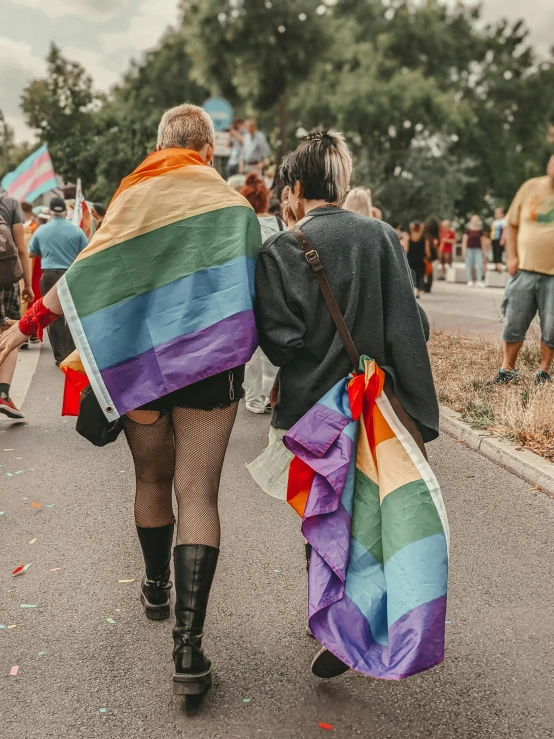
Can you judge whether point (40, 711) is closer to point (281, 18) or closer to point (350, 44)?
point (281, 18)

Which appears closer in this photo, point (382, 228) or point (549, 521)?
point (382, 228)

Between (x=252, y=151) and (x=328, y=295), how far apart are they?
42.2 feet

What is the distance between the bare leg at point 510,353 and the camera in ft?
25.1

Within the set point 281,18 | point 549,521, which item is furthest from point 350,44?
point 549,521

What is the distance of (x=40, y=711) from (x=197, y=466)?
92 centimetres

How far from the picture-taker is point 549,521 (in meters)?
4.62

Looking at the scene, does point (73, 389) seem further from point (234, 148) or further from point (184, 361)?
point (234, 148)

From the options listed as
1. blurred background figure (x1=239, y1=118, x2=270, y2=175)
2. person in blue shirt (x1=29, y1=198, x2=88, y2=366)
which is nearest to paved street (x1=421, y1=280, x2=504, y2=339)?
blurred background figure (x1=239, y1=118, x2=270, y2=175)

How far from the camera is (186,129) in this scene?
2943 millimetres

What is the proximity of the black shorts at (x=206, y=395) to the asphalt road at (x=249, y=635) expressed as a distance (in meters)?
0.94

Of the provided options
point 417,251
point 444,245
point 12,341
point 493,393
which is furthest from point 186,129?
point 444,245

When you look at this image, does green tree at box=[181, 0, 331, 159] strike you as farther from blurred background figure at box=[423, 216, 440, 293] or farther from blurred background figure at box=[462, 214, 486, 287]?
blurred background figure at box=[423, 216, 440, 293]

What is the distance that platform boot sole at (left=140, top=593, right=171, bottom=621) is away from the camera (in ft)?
11.0

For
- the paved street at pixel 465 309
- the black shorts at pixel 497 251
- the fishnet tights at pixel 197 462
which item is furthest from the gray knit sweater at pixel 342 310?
the black shorts at pixel 497 251
